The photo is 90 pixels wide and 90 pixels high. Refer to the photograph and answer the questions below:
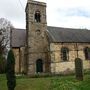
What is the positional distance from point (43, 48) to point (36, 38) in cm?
200

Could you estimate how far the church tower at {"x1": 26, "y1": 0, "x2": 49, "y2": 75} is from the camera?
3722 cm

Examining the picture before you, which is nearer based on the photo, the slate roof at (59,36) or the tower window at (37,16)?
the slate roof at (59,36)

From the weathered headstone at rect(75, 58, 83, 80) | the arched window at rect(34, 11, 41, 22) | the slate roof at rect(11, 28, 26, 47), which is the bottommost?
the weathered headstone at rect(75, 58, 83, 80)

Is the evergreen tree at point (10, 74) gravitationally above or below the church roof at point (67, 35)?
below

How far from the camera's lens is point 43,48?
1501 inches

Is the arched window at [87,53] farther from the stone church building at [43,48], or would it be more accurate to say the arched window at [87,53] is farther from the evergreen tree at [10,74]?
the evergreen tree at [10,74]

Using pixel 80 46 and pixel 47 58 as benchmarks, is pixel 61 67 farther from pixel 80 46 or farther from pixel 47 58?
pixel 80 46

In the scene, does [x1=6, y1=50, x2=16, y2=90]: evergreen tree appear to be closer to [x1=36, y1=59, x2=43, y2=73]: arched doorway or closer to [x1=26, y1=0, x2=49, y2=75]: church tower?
[x1=26, y1=0, x2=49, y2=75]: church tower

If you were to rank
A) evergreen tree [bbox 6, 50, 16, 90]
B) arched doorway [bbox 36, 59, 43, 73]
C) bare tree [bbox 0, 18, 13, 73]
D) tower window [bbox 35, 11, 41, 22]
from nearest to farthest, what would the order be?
evergreen tree [bbox 6, 50, 16, 90] → arched doorway [bbox 36, 59, 43, 73] → tower window [bbox 35, 11, 41, 22] → bare tree [bbox 0, 18, 13, 73]

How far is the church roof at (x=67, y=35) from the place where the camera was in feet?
127

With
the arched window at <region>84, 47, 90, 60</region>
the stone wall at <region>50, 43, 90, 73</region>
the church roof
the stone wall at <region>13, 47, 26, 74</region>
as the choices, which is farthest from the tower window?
the arched window at <region>84, 47, 90, 60</region>

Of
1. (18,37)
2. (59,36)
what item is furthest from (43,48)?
(18,37)

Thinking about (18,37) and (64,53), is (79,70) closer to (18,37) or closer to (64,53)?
(64,53)

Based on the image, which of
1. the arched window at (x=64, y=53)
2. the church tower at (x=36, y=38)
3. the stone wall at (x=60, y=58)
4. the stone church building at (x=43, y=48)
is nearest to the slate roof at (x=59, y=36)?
the stone church building at (x=43, y=48)
